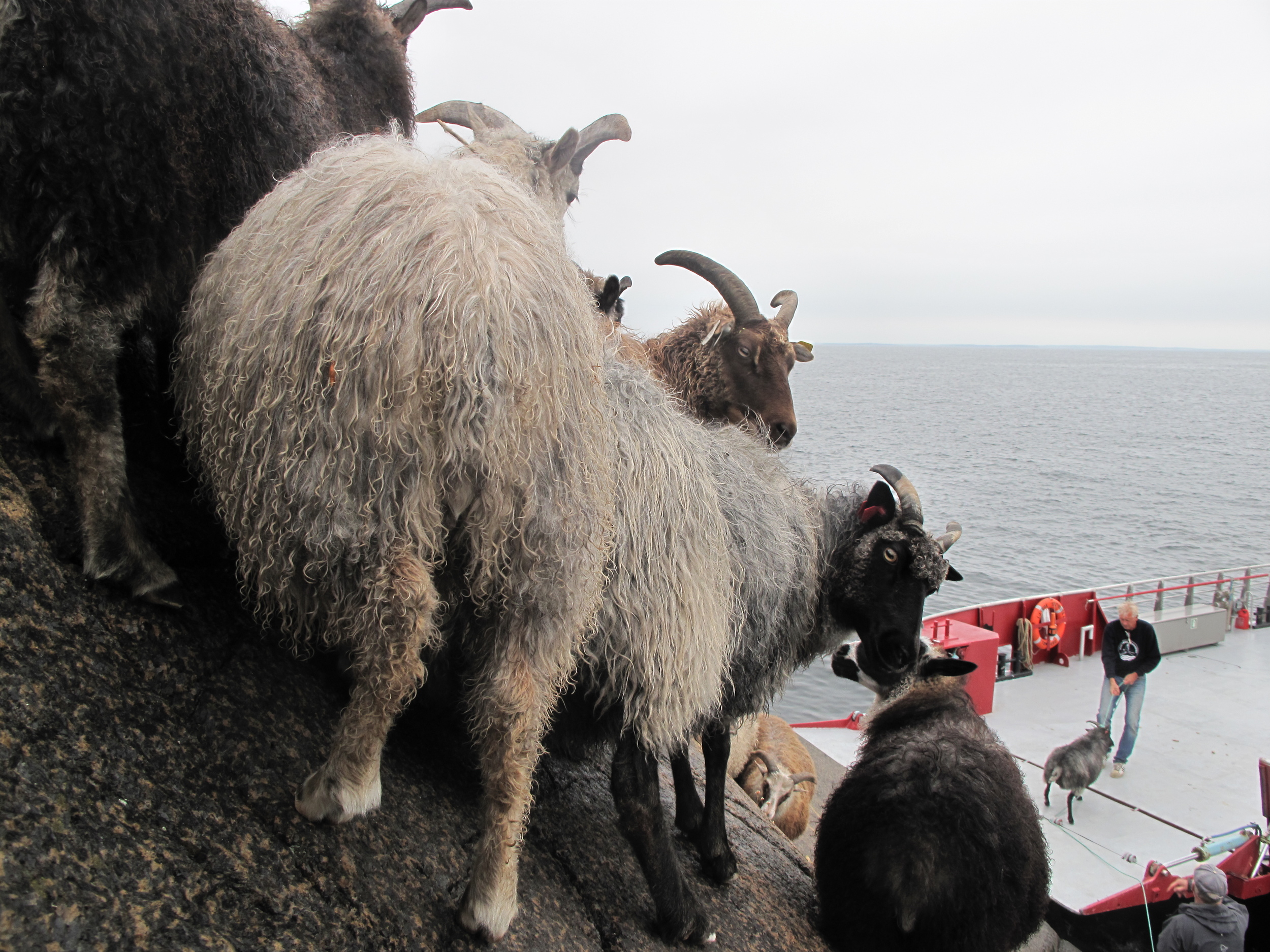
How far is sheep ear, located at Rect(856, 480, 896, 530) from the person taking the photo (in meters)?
4.27

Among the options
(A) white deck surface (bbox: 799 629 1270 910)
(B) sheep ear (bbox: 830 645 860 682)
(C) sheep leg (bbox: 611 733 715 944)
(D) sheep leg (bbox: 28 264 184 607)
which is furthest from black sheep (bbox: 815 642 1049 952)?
(D) sheep leg (bbox: 28 264 184 607)

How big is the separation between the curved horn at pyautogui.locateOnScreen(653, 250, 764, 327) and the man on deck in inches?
277

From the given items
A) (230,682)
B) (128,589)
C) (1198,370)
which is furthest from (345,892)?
(1198,370)

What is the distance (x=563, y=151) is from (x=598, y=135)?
326 millimetres

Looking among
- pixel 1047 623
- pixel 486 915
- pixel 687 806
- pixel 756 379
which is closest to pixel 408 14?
pixel 756 379

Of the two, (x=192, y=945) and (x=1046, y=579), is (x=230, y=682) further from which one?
(x=1046, y=579)

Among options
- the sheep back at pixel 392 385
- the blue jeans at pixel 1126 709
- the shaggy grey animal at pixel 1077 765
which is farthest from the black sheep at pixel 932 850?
the blue jeans at pixel 1126 709

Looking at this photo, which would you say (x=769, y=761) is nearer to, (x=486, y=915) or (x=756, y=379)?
(x=756, y=379)

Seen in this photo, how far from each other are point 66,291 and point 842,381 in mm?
107113

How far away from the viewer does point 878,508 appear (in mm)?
4273

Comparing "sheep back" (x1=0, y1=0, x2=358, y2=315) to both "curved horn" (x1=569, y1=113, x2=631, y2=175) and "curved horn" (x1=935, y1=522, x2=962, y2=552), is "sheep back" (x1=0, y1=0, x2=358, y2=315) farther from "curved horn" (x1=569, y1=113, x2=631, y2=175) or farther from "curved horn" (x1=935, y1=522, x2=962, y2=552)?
"curved horn" (x1=935, y1=522, x2=962, y2=552)

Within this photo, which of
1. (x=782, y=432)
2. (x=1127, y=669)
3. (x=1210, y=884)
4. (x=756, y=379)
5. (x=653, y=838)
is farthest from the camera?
(x=1127, y=669)

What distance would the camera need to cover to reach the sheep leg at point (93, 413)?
219 cm

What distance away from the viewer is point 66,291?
2.19 m
